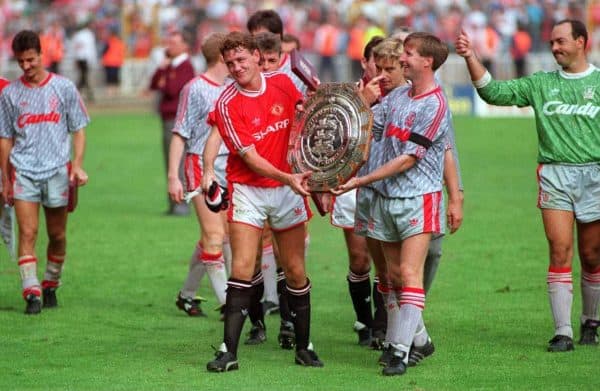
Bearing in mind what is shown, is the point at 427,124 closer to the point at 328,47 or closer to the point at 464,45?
the point at 464,45

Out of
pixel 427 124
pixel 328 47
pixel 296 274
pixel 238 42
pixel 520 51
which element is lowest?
pixel 328 47

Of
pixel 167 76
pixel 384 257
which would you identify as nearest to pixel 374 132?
pixel 384 257

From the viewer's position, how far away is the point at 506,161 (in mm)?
21594

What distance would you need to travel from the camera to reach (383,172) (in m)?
7.80

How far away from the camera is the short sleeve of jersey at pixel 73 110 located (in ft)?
33.9

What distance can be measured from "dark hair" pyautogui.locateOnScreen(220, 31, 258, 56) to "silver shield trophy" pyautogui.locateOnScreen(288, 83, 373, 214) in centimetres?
50

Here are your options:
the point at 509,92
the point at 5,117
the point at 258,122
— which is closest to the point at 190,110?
the point at 5,117

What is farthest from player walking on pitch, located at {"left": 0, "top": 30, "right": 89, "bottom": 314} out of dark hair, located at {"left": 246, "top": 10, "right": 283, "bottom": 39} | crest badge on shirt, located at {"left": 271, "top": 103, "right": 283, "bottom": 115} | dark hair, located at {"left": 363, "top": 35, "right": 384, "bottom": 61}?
crest badge on shirt, located at {"left": 271, "top": 103, "right": 283, "bottom": 115}

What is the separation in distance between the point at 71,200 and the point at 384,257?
309 cm

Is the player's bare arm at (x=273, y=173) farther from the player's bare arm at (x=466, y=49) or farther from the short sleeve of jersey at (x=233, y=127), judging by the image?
the player's bare arm at (x=466, y=49)

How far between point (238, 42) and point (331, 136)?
0.80 meters

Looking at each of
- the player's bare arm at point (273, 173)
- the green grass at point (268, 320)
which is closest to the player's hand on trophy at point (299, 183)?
the player's bare arm at point (273, 173)

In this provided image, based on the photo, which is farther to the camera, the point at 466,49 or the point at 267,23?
the point at 267,23

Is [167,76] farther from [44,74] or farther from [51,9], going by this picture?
[51,9]
